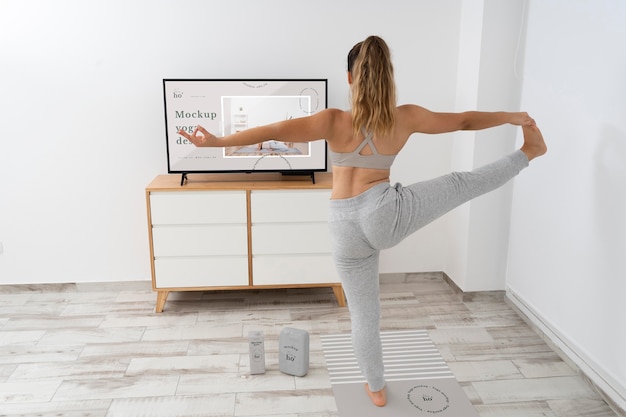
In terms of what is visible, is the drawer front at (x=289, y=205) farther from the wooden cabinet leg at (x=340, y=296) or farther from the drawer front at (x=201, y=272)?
the wooden cabinet leg at (x=340, y=296)

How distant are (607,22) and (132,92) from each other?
107 inches

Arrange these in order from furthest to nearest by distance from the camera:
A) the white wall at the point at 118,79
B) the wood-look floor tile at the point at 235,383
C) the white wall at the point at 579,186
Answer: the white wall at the point at 118,79 → the wood-look floor tile at the point at 235,383 → the white wall at the point at 579,186

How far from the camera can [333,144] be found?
209cm

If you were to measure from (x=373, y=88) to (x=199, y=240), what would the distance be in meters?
1.83

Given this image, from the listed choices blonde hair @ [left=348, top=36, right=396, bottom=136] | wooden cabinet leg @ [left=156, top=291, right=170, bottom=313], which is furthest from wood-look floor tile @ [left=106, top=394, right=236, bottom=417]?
blonde hair @ [left=348, top=36, right=396, bottom=136]

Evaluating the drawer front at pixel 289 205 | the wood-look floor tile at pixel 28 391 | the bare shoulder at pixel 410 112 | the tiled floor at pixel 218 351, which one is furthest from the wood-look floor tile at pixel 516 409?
the wood-look floor tile at pixel 28 391

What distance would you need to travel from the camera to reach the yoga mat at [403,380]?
244 cm

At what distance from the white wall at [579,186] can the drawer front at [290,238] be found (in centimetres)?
124

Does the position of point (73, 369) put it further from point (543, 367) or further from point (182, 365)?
point (543, 367)

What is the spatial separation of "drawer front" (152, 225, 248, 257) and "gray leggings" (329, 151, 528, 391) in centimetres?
130

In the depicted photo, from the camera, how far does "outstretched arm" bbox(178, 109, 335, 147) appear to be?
198 cm

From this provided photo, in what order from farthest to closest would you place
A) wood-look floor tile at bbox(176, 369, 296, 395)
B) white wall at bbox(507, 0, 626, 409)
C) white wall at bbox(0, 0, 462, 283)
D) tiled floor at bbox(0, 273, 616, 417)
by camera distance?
white wall at bbox(0, 0, 462, 283), wood-look floor tile at bbox(176, 369, 296, 395), tiled floor at bbox(0, 273, 616, 417), white wall at bbox(507, 0, 626, 409)

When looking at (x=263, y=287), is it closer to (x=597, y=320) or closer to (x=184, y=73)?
(x=184, y=73)

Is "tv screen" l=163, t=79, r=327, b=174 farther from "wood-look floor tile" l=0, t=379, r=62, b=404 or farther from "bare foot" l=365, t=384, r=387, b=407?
"bare foot" l=365, t=384, r=387, b=407
